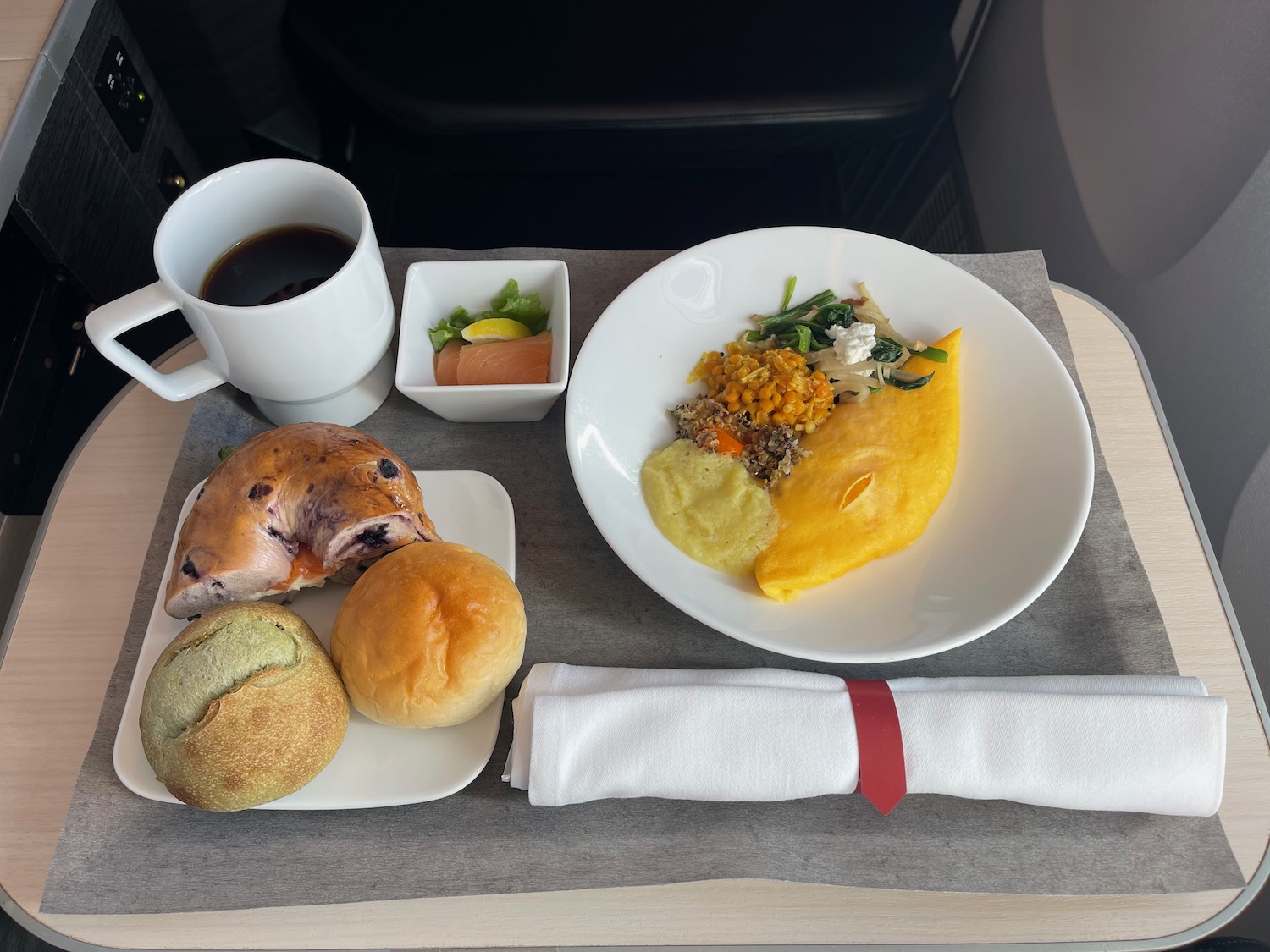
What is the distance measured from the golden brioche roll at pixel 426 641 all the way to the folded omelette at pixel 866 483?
1.04 feet

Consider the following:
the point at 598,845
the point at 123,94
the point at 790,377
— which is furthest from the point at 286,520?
the point at 123,94

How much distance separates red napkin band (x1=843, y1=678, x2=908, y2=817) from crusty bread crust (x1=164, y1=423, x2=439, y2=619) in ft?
1.68

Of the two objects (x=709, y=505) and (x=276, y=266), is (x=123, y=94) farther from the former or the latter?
(x=709, y=505)

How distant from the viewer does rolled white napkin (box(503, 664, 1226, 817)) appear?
2.81ft

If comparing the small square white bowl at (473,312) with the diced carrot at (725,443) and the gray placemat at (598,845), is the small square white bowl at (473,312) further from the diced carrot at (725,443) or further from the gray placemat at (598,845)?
the gray placemat at (598,845)

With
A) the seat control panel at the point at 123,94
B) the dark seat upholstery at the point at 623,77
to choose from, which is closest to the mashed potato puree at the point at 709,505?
the dark seat upholstery at the point at 623,77

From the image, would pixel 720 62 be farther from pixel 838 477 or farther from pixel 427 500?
pixel 427 500

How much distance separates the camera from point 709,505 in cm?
104

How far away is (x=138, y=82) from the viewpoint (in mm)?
1816

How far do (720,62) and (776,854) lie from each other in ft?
5.02

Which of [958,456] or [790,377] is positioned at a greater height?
[790,377]

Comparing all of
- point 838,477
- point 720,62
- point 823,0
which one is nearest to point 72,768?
point 838,477

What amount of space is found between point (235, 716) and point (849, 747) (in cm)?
60

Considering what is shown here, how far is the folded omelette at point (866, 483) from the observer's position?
3.27 ft
